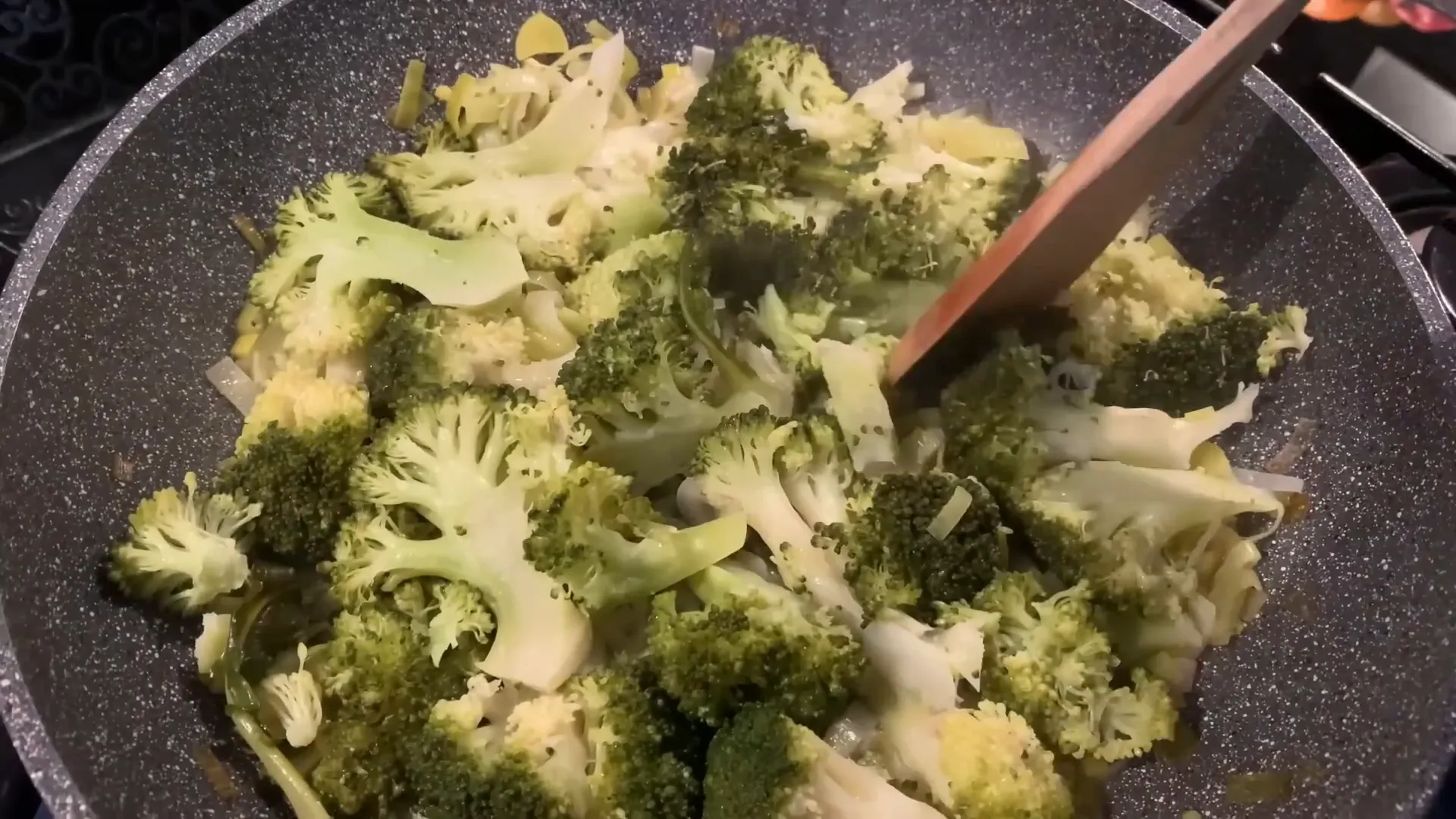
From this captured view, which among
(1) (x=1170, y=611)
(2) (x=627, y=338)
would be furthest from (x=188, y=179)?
(1) (x=1170, y=611)

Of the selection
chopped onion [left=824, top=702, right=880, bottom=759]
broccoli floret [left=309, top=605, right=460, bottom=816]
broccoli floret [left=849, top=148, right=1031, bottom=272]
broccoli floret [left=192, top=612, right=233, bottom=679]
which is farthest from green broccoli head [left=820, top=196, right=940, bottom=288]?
broccoli floret [left=192, top=612, right=233, bottom=679]

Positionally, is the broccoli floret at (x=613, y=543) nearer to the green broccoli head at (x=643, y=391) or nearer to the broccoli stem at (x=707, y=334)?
the green broccoli head at (x=643, y=391)

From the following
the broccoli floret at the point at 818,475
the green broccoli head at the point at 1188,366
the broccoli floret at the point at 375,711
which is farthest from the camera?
the green broccoli head at the point at 1188,366

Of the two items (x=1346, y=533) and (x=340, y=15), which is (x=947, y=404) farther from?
(x=340, y=15)

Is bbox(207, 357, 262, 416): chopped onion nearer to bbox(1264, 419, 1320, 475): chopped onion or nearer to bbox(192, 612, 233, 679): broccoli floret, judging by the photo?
bbox(192, 612, 233, 679): broccoli floret

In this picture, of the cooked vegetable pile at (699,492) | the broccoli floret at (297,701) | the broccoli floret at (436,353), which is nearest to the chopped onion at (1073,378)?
the cooked vegetable pile at (699,492)
